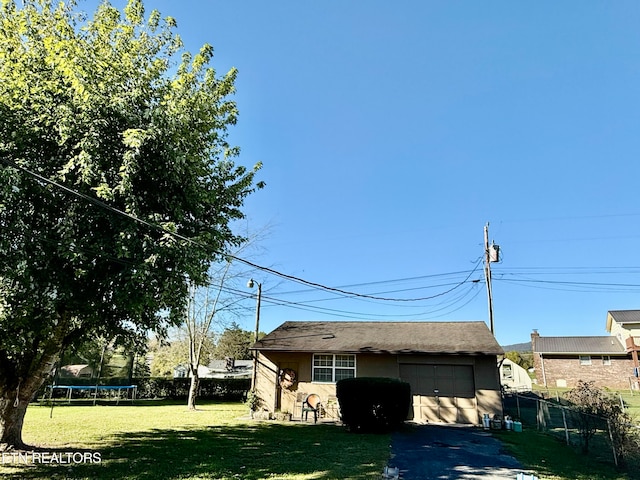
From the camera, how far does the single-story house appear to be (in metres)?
30.5

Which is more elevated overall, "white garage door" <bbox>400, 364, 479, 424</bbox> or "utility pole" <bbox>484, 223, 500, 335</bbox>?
"utility pole" <bbox>484, 223, 500, 335</bbox>

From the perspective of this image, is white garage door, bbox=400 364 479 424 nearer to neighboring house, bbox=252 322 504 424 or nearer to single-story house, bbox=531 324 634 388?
neighboring house, bbox=252 322 504 424

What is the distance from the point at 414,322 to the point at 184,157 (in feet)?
50.9

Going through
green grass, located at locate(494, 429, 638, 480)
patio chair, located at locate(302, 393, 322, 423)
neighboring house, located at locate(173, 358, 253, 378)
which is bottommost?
green grass, located at locate(494, 429, 638, 480)

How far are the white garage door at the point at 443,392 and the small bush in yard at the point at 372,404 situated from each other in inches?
135

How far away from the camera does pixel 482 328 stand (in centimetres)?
1811

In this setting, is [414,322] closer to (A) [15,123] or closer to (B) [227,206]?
(B) [227,206]

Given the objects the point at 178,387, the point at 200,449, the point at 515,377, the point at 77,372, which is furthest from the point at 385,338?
the point at 77,372

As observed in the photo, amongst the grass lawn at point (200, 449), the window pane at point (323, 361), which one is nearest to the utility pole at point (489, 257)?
the window pane at point (323, 361)

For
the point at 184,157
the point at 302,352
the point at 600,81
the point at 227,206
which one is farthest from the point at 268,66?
the point at 302,352

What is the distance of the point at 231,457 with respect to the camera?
8453mm

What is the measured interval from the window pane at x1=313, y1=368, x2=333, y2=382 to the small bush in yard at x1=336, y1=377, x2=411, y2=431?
162 inches

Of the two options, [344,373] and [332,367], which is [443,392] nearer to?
[344,373]

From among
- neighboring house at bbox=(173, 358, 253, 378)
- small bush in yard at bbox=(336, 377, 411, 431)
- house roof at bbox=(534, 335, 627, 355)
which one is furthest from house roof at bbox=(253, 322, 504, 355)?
house roof at bbox=(534, 335, 627, 355)
